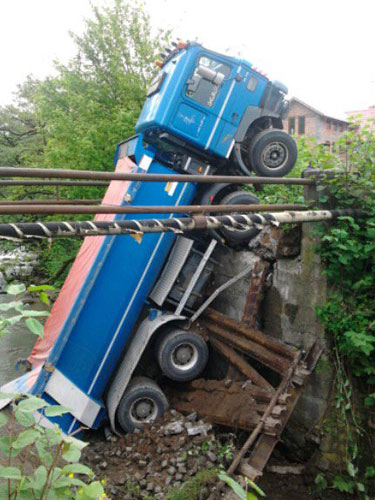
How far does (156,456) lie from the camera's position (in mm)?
4043

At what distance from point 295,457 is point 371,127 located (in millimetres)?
3784

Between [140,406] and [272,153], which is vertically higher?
[272,153]

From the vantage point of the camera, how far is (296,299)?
4.45m

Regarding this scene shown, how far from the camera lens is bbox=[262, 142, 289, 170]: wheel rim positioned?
538cm

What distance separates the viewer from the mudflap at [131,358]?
4.73m

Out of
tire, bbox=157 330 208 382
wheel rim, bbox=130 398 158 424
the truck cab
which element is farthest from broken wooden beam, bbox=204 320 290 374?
the truck cab

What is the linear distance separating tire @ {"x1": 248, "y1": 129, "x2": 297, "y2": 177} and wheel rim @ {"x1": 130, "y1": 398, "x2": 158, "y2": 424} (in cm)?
335

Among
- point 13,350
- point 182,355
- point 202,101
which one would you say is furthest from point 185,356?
point 13,350

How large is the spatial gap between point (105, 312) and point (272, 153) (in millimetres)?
3093

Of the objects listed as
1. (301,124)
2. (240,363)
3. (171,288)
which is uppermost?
(301,124)

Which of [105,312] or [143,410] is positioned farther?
[143,410]

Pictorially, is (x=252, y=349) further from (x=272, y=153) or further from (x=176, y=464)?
(x=272, y=153)

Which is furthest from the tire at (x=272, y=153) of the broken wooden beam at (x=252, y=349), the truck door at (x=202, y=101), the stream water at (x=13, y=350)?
the stream water at (x=13, y=350)

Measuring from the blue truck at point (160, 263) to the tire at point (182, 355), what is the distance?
1 centimetres
